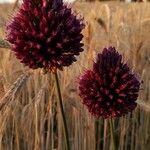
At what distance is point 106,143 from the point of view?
274 centimetres

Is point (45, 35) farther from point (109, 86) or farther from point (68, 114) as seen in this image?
point (68, 114)

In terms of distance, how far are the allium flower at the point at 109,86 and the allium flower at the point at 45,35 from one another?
202mm

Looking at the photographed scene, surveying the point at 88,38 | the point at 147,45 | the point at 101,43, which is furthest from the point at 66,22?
the point at 147,45

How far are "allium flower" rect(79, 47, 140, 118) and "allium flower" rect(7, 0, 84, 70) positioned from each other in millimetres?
202

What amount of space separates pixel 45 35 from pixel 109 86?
308mm

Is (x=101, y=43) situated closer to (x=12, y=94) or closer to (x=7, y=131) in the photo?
(x=7, y=131)

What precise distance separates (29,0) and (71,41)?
16 centimetres

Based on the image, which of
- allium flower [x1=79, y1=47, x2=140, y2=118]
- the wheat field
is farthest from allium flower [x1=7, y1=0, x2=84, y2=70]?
the wheat field

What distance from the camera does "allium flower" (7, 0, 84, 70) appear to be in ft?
4.43

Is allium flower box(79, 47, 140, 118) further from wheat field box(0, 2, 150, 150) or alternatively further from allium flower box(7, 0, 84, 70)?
wheat field box(0, 2, 150, 150)

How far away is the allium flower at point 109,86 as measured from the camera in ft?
5.03

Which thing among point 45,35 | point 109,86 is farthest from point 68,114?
point 45,35

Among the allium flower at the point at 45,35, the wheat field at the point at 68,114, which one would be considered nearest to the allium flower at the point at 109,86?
the allium flower at the point at 45,35

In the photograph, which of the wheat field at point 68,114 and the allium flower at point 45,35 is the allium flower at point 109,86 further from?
the wheat field at point 68,114
